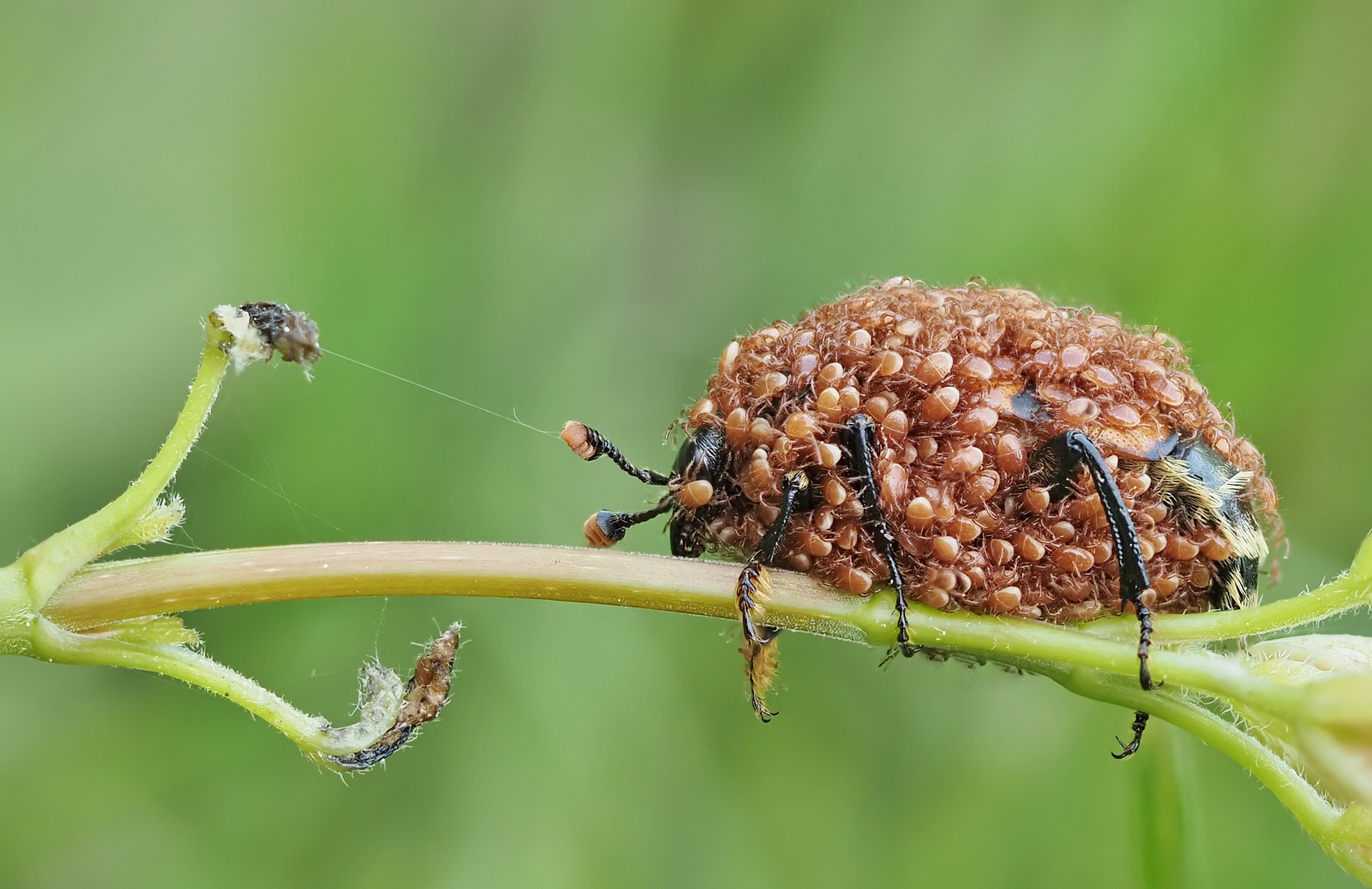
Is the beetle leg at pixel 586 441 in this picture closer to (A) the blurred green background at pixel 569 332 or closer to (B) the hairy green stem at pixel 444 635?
(B) the hairy green stem at pixel 444 635

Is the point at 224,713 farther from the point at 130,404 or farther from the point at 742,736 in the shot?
the point at 742,736

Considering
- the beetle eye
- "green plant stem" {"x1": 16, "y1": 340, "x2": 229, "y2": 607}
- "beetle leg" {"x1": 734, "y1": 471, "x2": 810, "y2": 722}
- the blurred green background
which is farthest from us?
the blurred green background

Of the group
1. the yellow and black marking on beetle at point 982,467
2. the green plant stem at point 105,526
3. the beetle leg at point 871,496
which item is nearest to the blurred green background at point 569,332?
the yellow and black marking on beetle at point 982,467

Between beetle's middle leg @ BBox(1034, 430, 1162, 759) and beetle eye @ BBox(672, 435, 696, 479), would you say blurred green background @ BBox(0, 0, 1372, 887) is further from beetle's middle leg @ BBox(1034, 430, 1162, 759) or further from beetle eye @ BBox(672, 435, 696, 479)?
beetle eye @ BBox(672, 435, 696, 479)

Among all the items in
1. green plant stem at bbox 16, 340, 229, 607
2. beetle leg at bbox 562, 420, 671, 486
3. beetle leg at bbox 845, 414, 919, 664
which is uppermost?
beetle leg at bbox 845, 414, 919, 664

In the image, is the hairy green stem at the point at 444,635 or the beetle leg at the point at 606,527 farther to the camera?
the beetle leg at the point at 606,527

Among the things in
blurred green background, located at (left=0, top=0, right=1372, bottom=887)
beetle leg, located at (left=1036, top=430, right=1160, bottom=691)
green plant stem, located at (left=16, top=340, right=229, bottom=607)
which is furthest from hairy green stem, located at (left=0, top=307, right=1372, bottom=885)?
blurred green background, located at (left=0, top=0, right=1372, bottom=887)

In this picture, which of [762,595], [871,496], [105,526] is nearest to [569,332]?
[871,496]

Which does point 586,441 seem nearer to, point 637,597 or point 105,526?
point 637,597
